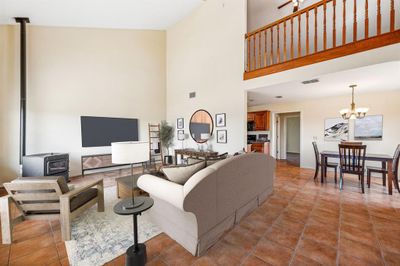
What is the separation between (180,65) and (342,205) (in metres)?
5.42

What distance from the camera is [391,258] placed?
161 centimetres

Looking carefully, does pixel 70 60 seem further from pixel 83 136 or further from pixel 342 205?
pixel 342 205

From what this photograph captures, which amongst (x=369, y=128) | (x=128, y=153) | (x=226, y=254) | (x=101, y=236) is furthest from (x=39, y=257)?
(x=369, y=128)

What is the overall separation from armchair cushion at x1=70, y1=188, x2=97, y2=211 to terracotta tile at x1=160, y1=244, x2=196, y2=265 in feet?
4.06

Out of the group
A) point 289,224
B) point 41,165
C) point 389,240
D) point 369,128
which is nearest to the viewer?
point 389,240

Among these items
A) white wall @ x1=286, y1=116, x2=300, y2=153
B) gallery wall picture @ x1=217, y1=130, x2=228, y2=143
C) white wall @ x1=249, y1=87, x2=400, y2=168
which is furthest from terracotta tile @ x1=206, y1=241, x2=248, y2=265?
white wall @ x1=286, y1=116, x2=300, y2=153

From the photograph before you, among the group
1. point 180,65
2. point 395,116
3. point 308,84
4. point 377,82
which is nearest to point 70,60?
point 180,65

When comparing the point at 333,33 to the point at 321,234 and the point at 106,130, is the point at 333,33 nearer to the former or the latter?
the point at 321,234

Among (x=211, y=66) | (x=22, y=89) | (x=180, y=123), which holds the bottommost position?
(x=180, y=123)

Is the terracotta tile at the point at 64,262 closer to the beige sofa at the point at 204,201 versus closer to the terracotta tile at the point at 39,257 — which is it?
the terracotta tile at the point at 39,257

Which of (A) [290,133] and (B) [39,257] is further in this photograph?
(A) [290,133]

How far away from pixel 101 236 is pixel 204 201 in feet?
4.36

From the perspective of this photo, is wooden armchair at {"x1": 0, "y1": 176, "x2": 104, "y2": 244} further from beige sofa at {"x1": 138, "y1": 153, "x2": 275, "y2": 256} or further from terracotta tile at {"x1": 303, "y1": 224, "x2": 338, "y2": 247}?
terracotta tile at {"x1": 303, "y1": 224, "x2": 338, "y2": 247}

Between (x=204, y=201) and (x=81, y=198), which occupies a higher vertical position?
(x=204, y=201)
